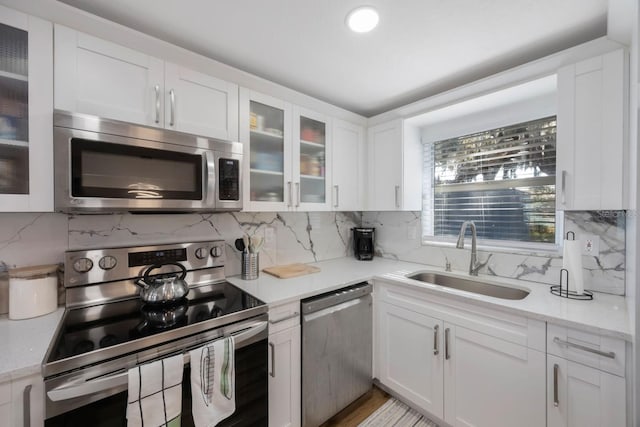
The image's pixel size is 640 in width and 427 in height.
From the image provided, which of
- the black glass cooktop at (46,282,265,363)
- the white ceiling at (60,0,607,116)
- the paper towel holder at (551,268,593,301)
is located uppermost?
the white ceiling at (60,0,607,116)

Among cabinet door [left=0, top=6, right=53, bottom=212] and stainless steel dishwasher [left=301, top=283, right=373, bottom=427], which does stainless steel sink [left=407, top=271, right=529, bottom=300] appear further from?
cabinet door [left=0, top=6, right=53, bottom=212]

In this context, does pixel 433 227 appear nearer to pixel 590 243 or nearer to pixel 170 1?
pixel 590 243

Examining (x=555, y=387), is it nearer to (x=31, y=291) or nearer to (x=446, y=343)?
(x=446, y=343)

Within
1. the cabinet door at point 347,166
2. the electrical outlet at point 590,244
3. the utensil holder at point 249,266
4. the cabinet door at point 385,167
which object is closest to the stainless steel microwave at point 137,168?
the utensil holder at point 249,266

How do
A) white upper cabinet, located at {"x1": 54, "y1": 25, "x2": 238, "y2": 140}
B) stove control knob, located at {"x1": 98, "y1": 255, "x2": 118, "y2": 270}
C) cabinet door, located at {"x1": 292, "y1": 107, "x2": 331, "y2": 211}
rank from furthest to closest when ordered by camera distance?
cabinet door, located at {"x1": 292, "y1": 107, "x2": 331, "y2": 211}
stove control knob, located at {"x1": 98, "y1": 255, "x2": 118, "y2": 270}
white upper cabinet, located at {"x1": 54, "y1": 25, "x2": 238, "y2": 140}

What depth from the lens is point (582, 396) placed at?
1.15 metres

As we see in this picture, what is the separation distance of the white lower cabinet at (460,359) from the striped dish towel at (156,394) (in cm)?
137

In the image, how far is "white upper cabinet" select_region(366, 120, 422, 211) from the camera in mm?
2252

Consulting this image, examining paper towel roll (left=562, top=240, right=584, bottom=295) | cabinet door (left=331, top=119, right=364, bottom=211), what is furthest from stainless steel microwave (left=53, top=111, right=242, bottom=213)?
paper towel roll (left=562, top=240, right=584, bottom=295)

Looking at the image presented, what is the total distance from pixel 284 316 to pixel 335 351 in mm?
487

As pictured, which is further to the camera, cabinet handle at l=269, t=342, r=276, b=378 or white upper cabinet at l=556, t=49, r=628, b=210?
cabinet handle at l=269, t=342, r=276, b=378

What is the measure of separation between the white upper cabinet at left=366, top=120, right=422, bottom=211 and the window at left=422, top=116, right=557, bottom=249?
0.18 meters

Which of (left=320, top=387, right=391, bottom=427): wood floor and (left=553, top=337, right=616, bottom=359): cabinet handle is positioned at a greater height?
(left=553, top=337, right=616, bottom=359): cabinet handle

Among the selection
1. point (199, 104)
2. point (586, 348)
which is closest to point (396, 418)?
point (586, 348)
